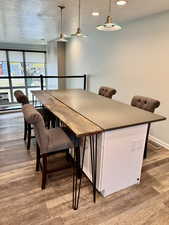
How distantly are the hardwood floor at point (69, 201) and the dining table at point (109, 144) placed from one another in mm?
103

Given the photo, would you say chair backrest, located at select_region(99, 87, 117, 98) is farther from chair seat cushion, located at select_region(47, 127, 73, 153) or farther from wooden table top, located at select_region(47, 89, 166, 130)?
chair seat cushion, located at select_region(47, 127, 73, 153)

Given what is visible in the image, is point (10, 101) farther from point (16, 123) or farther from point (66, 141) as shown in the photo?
point (66, 141)

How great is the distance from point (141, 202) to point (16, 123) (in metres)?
3.31

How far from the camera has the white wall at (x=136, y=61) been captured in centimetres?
292

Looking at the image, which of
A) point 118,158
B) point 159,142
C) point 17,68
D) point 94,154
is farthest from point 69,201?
point 17,68

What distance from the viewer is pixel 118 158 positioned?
5.98 ft

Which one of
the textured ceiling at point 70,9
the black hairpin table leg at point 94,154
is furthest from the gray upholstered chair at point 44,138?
the textured ceiling at point 70,9

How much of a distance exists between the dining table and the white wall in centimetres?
128

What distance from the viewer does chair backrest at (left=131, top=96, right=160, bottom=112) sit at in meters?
2.35

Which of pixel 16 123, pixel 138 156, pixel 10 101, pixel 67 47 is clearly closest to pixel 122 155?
pixel 138 156

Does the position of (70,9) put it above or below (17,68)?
above

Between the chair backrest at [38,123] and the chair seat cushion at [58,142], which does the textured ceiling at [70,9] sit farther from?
the chair seat cushion at [58,142]

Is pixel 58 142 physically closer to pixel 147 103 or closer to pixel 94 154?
pixel 94 154

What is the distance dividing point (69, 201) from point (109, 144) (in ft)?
2.61
